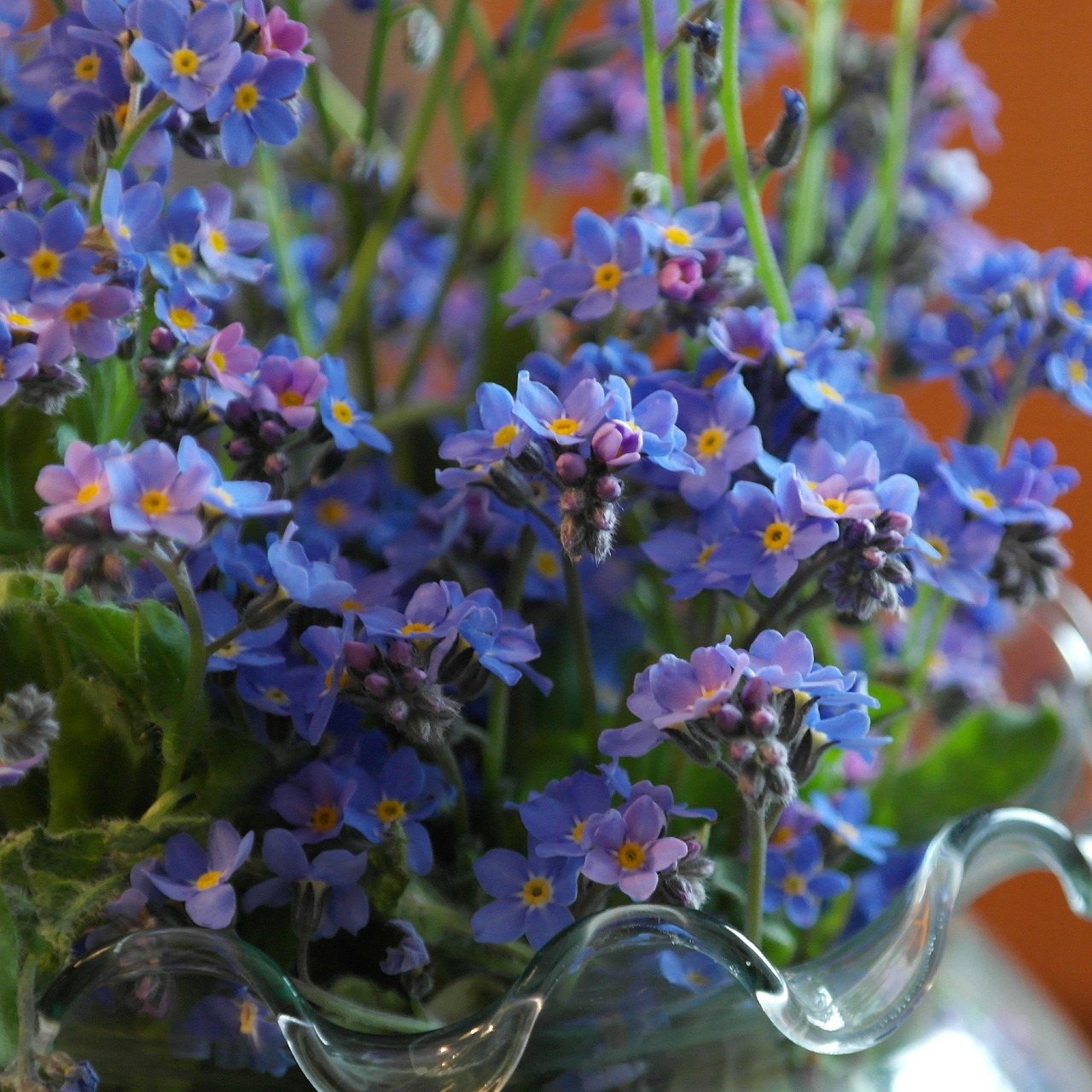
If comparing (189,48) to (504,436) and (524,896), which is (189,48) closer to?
(504,436)

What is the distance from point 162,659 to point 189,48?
0.15 m

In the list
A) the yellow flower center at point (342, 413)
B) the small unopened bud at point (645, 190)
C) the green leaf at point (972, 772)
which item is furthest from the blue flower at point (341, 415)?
the green leaf at point (972, 772)

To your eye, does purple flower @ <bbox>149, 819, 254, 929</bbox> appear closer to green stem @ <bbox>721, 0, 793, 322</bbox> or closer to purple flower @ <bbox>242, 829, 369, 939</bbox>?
purple flower @ <bbox>242, 829, 369, 939</bbox>

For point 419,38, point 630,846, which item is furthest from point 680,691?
point 419,38

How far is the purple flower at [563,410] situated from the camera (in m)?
0.28

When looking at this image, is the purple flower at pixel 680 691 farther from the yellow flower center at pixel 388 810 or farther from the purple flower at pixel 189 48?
the purple flower at pixel 189 48

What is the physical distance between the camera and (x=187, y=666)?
30 cm

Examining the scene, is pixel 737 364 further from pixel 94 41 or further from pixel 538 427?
pixel 94 41

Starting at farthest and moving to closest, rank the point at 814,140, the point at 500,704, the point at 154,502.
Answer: the point at 814,140 → the point at 500,704 → the point at 154,502

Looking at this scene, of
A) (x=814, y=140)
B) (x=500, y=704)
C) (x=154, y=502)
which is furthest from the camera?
(x=814, y=140)

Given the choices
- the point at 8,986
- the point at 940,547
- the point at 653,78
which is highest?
the point at 653,78

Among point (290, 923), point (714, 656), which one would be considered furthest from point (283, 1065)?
point (714, 656)

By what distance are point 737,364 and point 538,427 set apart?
8 cm

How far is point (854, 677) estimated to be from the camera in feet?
0.98
